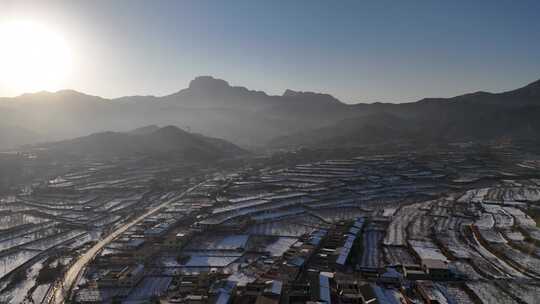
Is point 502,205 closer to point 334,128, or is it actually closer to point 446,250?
point 446,250

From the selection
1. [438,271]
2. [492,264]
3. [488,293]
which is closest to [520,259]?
[492,264]

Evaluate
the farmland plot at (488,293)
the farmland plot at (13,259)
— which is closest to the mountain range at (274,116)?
the farmland plot at (488,293)

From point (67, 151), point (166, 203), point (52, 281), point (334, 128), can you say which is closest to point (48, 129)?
point (67, 151)

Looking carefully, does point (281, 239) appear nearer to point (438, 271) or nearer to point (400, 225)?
point (400, 225)

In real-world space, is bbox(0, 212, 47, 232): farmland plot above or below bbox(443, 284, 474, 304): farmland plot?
above

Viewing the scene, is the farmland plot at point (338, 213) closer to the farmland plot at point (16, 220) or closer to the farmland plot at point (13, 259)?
the farmland plot at point (13, 259)

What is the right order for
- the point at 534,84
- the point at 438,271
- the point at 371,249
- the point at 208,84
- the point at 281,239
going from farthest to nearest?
the point at 208,84 → the point at 534,84 → the point at 281,239 → the point at 371,249 → the point at 438,271

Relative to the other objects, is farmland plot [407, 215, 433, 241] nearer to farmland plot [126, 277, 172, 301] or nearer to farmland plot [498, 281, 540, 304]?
farmland plot [498, 281, 540, 304]

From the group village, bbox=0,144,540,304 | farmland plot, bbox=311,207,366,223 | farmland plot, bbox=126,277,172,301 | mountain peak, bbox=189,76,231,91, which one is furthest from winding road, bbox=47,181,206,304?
mountain peak, bbox=189,76,231,91
